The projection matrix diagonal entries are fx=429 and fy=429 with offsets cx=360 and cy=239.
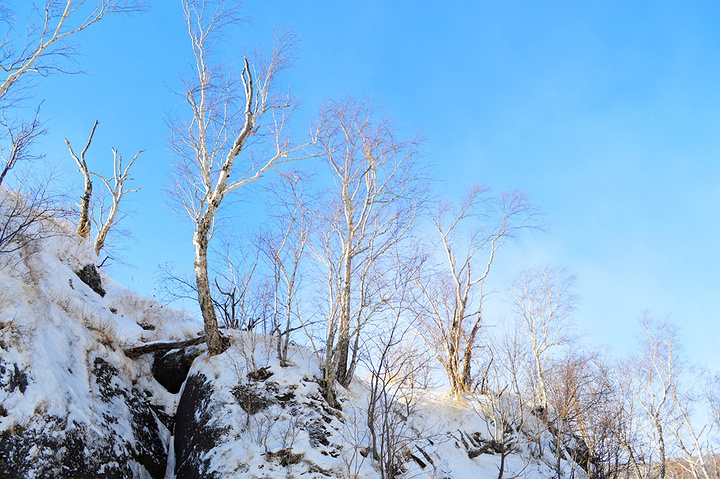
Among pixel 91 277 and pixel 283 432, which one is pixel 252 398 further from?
pixel 91 277

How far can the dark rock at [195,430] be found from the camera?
6.48 meters

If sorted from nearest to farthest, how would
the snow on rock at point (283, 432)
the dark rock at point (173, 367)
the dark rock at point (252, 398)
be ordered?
1. the snow on rock at point (283, 432)
2. the dark rock at point (252, 398)
3. the dark rock at point (173, 367)

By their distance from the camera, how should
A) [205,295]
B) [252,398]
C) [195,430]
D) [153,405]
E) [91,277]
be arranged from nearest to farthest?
[195,430] < [252,398] < [153,405] < [205,295] < [91,277]

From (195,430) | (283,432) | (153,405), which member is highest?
(153,405)

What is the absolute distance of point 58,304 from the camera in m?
7.29

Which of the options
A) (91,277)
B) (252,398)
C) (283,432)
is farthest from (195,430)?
(91,277)

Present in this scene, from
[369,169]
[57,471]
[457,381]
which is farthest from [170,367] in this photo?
[457,381]

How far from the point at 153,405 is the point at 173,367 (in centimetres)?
88

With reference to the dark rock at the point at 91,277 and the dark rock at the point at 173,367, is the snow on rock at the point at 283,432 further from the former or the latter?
the dark rock at the point at 91,277

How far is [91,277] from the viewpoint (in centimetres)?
960

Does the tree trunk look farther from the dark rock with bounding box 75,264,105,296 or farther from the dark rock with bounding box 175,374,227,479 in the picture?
the dark rock with bounding box 75,264,105,296

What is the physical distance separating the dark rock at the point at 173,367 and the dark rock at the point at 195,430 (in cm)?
45

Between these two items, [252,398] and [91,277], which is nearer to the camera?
[252,398]

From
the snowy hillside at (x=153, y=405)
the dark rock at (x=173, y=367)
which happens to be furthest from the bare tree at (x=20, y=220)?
the dark rock at (x=173, y=367)
